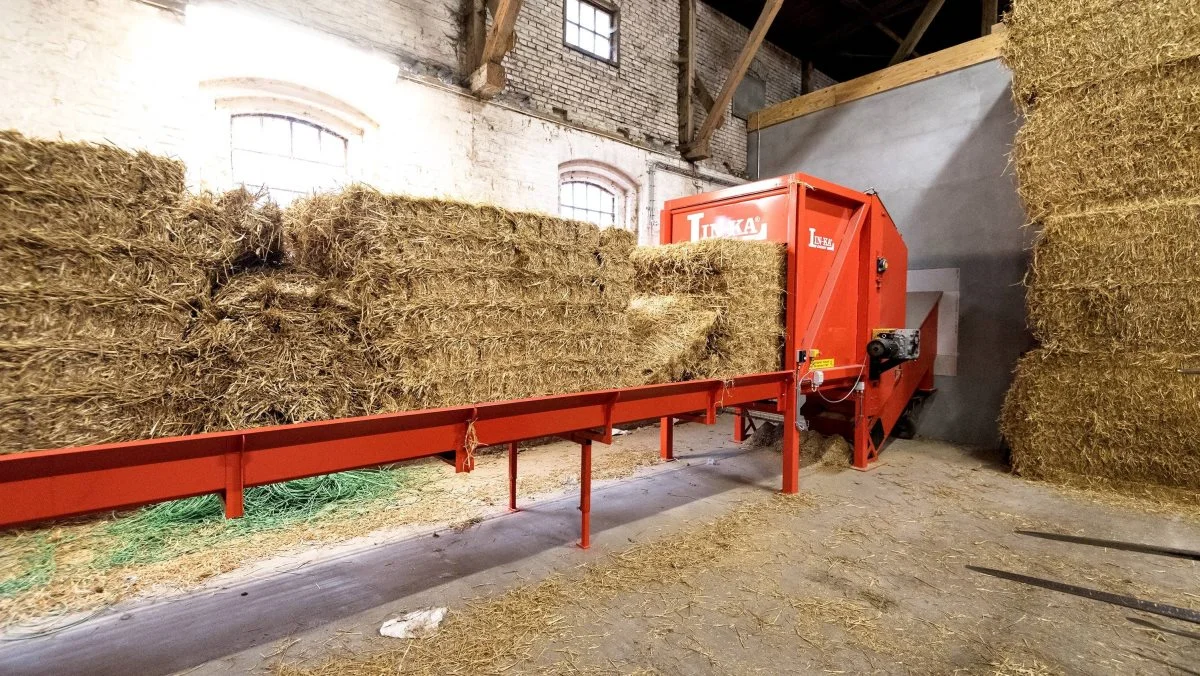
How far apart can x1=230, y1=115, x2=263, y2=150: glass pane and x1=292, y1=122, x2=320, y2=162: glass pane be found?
344mm

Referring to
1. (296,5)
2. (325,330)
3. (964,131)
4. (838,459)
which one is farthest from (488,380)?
(964,131)

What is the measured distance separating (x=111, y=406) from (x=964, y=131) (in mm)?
10033

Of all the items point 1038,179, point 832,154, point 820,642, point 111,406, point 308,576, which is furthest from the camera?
point 832,154

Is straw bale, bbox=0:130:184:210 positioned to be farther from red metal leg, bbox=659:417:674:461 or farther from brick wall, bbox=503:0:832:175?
brick wall, bbox=503:0:832:175

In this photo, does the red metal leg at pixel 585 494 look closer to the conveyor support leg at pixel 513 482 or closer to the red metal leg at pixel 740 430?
the conveyor support leg at pixel 513 482

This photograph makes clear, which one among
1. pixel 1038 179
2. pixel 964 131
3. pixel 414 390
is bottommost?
pixel 414 390

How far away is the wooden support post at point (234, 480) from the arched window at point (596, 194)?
6.47 meters

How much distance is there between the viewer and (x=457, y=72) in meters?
6.99

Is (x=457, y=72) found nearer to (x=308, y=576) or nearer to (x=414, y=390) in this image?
(x=414, y=390)

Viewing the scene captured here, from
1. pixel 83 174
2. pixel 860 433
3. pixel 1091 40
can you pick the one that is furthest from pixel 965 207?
pixel 83 174

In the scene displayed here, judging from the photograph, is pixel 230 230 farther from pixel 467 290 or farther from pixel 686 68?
pixel 686 68

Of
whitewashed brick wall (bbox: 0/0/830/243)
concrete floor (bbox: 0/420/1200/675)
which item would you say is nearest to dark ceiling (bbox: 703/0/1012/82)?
whitewashed brick wall (bbox: 0/0/830/243)

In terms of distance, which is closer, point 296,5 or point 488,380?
point 488,380

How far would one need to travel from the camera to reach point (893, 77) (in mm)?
8531
